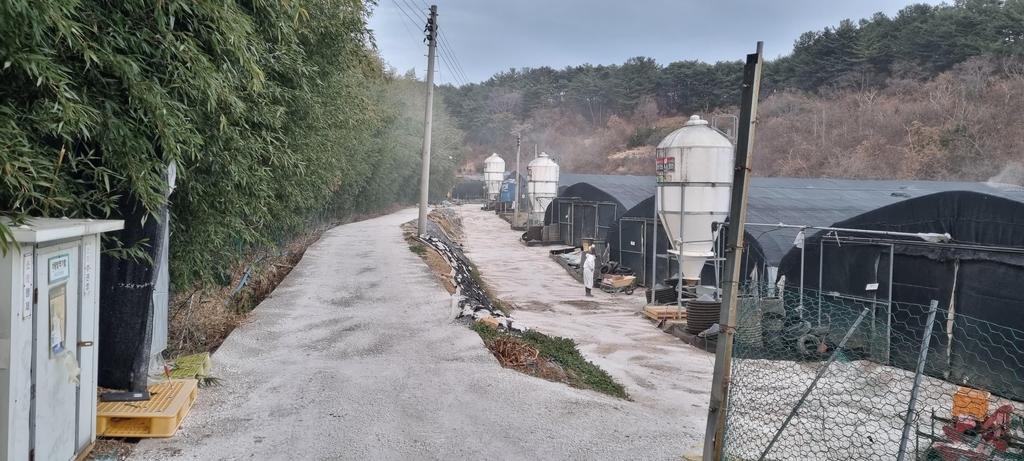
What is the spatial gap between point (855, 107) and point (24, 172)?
6197 centimetres

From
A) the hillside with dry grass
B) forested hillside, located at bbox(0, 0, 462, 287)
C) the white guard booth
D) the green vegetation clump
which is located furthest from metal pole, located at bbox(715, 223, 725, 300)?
the hillside with dry grass

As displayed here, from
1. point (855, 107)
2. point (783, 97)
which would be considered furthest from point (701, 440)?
point (783, 97)

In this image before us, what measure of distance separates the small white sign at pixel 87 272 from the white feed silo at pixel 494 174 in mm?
52972

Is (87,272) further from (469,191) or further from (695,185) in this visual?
(469,191)

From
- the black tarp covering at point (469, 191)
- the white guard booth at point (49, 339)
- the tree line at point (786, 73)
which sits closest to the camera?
the white guard booth at point (49, 339)

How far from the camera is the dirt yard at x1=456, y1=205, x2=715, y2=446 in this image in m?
9.58

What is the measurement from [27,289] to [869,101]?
6037 cm

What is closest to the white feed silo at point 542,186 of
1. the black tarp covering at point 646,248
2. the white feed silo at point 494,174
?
the black tarp covering at point 646,248

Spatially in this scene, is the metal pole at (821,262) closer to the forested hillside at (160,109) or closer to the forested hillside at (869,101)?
the forested hillside at (160,109)

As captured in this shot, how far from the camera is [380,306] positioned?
11.9m

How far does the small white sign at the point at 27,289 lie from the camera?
13.7 ft

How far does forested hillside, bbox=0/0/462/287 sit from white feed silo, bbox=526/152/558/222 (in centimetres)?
3167

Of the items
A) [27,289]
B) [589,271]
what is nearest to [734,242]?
[27,289]

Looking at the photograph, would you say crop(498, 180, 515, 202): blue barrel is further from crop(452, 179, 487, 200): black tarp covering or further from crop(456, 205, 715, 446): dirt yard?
crop(456, 205, 715, 446): dirt yard
